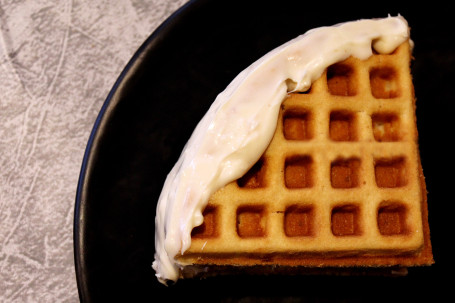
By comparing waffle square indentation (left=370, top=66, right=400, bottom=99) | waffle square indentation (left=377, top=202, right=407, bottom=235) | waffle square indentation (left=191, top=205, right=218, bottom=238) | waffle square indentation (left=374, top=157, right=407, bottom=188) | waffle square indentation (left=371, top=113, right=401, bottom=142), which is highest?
waffle square indentation (left=370, top=66, right=400, bottom=99)

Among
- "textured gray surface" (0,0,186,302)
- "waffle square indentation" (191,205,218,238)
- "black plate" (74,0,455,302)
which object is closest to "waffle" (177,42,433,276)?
"waffle square indentation" (191,205,218,238)

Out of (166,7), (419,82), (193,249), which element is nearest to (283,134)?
(193,249)

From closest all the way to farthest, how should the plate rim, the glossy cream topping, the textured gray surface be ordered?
the glossy cream topping < the plate rim < the textured gray surface

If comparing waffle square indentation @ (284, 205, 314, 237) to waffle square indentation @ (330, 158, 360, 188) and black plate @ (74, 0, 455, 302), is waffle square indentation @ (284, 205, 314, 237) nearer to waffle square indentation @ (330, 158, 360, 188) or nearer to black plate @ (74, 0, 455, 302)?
waffle square indentation @ (330, 158, 360, 188)

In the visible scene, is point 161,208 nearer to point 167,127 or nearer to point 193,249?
point 193,249

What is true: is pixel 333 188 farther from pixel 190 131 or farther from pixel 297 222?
pixel 190 131

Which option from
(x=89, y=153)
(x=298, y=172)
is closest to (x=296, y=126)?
(x=298, y=172)
